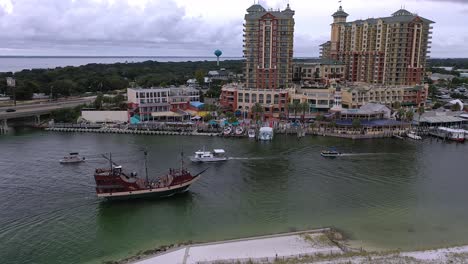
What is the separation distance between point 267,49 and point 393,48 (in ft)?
100

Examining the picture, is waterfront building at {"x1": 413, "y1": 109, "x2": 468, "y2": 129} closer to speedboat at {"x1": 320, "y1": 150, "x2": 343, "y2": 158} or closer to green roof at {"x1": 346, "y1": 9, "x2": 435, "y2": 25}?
green roof at {"x1": 346, "y1": 9, "x2": 435, "y2": 25}

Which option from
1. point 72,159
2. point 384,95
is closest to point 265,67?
point 384,95

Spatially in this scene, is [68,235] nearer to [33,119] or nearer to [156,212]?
[156,212]

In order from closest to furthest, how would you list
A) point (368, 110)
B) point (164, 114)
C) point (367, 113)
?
point (367, 113) < point (368, 110) < point (164, 114)

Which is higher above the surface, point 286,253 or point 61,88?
point 61,88

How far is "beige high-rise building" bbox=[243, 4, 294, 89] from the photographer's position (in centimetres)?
8512

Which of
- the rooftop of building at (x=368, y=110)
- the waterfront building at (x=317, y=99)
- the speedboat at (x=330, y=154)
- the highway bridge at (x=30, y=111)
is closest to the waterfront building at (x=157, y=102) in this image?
the highway bridge at (x=30, y=111)

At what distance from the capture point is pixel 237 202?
3759 cm

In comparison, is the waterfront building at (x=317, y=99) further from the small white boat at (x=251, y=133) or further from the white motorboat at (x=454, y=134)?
the white motorboat at (x=454, y=134)

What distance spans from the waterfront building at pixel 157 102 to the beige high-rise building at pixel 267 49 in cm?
1620

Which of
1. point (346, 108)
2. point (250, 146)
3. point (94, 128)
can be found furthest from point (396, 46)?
point (94, 128)

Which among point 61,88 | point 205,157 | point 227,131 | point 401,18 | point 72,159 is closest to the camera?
point 72,159

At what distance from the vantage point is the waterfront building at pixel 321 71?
10219 cm

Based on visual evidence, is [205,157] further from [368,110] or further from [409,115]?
[409,115]
